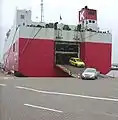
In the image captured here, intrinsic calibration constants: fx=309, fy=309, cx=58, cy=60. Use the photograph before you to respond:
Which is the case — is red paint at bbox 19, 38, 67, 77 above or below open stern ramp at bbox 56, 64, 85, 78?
above

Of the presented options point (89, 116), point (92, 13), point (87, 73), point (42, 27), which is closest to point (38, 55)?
point (42, 27)

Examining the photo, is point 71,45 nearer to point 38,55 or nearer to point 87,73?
point 38,55

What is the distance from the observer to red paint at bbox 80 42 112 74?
40094mm

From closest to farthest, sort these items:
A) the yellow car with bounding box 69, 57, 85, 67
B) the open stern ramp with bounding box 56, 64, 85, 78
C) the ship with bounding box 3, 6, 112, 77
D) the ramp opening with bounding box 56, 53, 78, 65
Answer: the open stern ramp with bounding box 56, 64, 85, 78, the ship with bounding box 3, 6, 112, 77, the yellow car with bounding box 69, 57, 85, 67, the ramp opening with bounding box 56, 53, 78, 65

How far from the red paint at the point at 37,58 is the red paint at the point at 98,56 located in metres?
4.97

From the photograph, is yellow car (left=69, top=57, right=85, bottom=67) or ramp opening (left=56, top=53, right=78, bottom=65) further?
ramp opening (left=56, top=53, right=78, bottom=65)

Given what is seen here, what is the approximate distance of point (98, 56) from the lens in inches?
1578

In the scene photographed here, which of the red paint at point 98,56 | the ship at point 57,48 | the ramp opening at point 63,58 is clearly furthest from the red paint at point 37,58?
the red paint at point 98,56

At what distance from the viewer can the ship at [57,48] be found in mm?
37250

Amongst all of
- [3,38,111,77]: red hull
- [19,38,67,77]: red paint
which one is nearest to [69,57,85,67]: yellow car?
[3,38,111,77]: red hull

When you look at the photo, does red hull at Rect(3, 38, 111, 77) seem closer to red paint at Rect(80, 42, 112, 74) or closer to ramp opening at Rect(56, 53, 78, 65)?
ramp opening at Rect(56, 53, 78, 65)

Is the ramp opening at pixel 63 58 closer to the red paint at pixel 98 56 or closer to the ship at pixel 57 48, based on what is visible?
the ship at pixel 57 48

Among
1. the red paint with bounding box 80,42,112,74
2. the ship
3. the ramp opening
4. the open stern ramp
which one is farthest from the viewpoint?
the ramp opening

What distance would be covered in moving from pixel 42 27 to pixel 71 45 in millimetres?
4988
